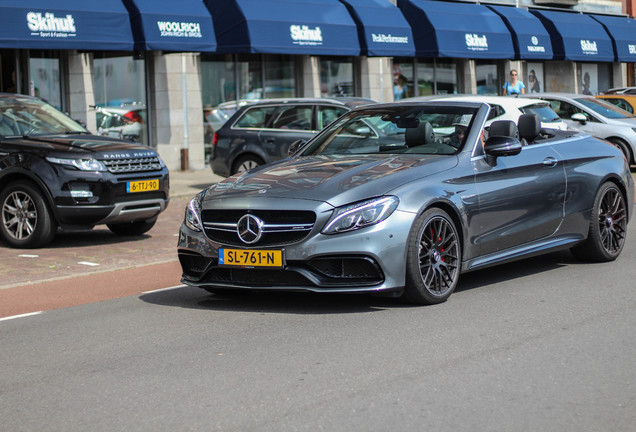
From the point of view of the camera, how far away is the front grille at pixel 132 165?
1112 cm

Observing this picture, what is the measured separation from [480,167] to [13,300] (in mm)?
4017

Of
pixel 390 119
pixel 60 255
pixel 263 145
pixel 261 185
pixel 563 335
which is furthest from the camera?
pixel 263 145

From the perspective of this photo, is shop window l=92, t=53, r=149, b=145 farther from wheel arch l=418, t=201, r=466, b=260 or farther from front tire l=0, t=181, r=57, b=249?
wheel arch l=418, t=201, r=466, b=260

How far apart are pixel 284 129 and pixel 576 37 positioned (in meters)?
20.7

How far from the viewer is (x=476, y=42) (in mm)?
29234

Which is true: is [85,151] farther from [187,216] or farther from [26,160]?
[187,216]

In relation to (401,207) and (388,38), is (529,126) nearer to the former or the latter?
(401,207)

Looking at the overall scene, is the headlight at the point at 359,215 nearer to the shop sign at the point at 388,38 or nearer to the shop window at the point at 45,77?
the shop window at the point at 45,77

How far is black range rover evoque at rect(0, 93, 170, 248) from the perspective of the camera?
10898 mm

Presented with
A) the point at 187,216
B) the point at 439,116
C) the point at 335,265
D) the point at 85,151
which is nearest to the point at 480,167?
A: the point at 439,116

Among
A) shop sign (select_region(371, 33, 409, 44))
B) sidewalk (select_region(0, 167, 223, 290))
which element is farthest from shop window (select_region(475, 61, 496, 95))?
sidewalk (select_region(0, 167, 223, 290))

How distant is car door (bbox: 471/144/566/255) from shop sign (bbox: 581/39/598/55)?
2802cm

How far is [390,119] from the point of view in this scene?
8258 mm

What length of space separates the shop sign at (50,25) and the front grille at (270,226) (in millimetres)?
11900
